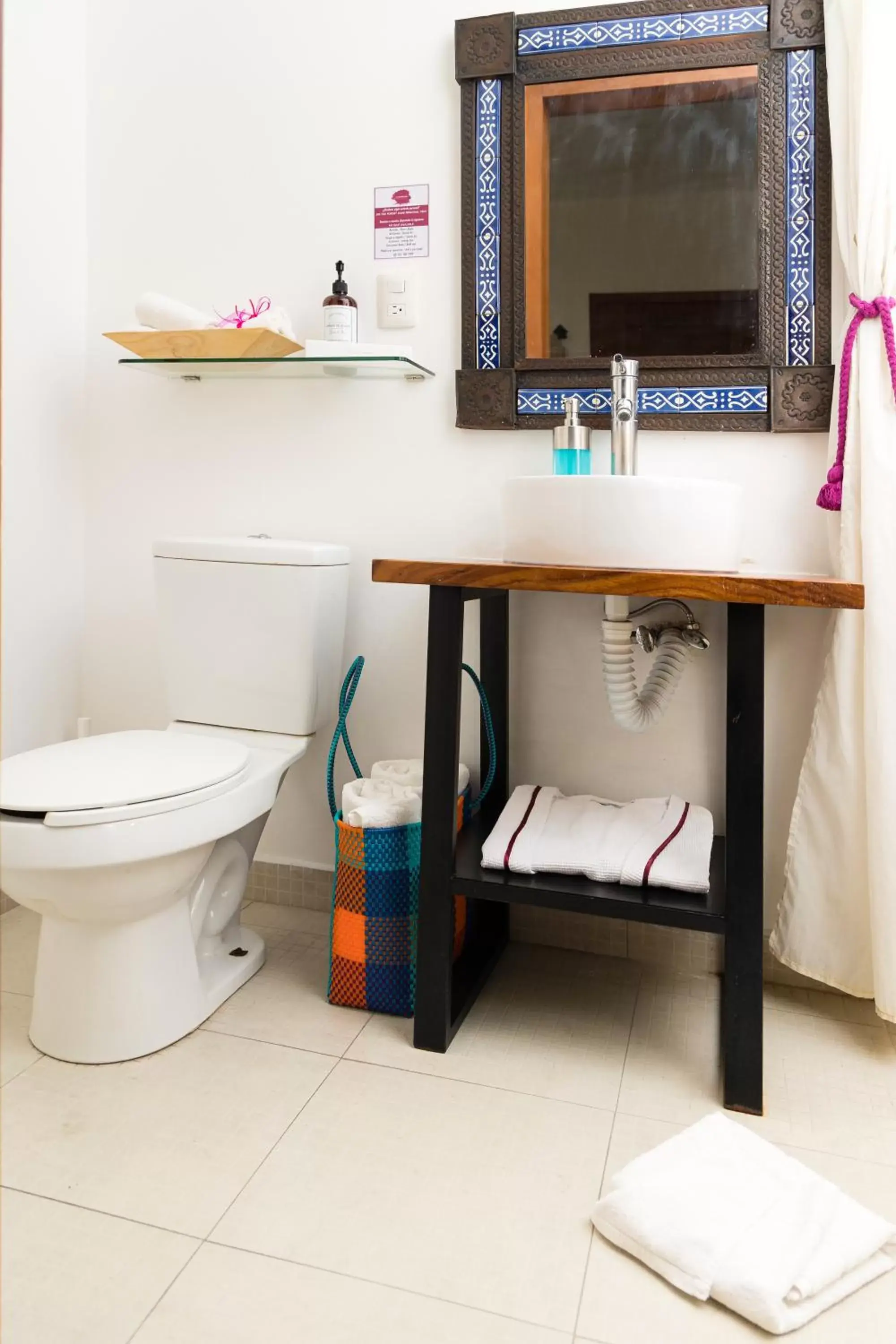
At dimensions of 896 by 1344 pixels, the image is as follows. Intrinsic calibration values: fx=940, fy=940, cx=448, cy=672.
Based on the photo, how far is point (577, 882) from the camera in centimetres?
140

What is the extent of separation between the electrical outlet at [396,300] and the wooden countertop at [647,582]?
62cm

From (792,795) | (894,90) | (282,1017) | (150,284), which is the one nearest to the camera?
(894,90)

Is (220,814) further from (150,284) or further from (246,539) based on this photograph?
(150,284)

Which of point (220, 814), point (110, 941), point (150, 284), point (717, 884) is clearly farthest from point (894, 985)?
point (150, 284)

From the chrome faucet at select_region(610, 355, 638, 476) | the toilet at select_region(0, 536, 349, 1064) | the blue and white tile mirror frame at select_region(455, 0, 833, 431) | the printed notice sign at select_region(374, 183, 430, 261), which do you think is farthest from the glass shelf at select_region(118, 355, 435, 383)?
the chrome faucet at select_region(610, 355, 638, 476)

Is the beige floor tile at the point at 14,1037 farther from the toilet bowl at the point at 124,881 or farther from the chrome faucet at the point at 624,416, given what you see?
the chrome faucet at the point at 624,416

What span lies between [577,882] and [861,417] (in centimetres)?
84

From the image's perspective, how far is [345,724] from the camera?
179 centimetres

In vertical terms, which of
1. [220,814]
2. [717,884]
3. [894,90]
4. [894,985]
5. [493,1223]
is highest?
[894,90]

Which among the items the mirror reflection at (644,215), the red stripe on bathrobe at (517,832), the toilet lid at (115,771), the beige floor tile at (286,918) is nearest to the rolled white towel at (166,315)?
the mirror reflection at (644,215)

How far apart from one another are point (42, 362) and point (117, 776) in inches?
39.3

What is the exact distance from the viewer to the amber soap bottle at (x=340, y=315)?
1708mm

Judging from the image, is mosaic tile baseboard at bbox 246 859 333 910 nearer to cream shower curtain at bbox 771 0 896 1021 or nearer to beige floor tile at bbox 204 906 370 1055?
beige floor tile at bbox 204 906 370 1055

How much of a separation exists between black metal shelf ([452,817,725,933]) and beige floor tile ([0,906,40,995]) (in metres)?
0.83
